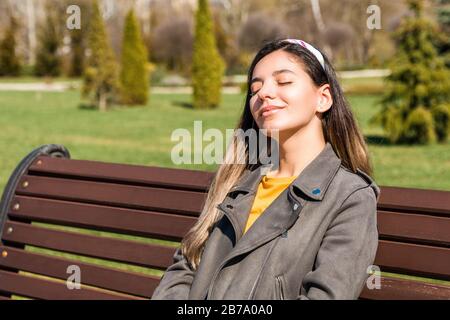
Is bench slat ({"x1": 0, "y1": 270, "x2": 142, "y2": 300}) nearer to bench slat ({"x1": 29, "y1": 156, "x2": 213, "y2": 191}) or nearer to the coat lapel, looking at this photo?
bench slat ({"x1": 29, "y1": 156, "x2": 213, "y2": 191})

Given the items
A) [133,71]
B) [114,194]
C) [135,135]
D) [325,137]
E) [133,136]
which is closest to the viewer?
[325,137]

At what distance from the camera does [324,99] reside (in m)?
1.93

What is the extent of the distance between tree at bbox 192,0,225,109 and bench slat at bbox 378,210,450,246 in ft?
58.7

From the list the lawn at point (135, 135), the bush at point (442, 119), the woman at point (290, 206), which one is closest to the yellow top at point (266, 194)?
the woman at point (290, 206)

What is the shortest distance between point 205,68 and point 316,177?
1810 centimetres

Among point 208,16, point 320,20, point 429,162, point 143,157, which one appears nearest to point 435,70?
point 429,162

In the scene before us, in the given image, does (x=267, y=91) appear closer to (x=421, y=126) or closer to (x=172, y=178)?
(x=172, y=178)

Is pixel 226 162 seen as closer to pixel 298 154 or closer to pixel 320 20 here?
pixel 298 154

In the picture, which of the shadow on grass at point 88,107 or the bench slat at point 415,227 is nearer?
the bench slat at point 415,227

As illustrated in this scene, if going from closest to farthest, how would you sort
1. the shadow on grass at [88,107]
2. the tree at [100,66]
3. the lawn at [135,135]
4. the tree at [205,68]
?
the lawn at [135,135]
the tree at [100,66]
the shadow on grass at [88,107]
the tree at [205,68]

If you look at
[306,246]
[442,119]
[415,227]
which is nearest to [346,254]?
[306,246]

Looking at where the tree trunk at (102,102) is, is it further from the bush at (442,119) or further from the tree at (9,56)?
the tree at (9,56)

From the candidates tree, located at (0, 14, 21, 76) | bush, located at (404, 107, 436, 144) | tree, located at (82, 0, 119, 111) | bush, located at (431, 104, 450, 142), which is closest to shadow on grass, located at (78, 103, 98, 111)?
tree, located at (82, 0, 119, 111)

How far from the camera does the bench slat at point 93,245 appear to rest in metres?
2.28
